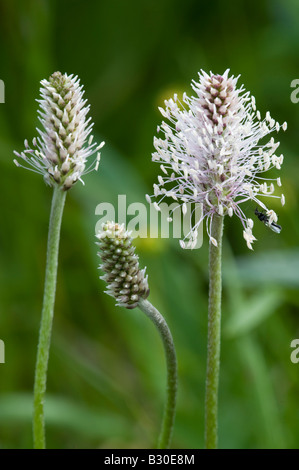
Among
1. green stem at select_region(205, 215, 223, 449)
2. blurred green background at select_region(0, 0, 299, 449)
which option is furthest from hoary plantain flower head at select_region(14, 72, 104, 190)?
blurred green background at select_region(0, 0, 299, 449)

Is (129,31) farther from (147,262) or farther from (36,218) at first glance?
(147,262)

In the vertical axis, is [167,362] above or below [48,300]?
below

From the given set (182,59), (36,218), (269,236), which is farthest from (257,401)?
(182,59)

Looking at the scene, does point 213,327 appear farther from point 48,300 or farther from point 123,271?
point 48,300

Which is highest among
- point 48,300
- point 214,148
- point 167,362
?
point 214,148

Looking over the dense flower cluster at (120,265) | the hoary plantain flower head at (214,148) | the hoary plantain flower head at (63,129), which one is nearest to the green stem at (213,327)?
the hoary plantain flower head at (214,148)

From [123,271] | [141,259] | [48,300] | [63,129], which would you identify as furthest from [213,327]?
[141,259]
